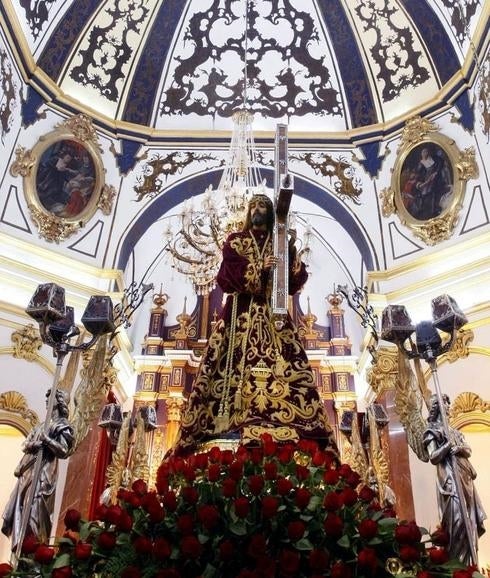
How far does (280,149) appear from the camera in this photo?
4.03 m

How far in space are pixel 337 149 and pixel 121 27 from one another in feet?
13.3

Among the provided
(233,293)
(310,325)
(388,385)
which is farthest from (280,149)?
(310,325)

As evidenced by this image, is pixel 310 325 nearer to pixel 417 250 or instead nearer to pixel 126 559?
pixel 417 250

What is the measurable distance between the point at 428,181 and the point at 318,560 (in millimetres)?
7604

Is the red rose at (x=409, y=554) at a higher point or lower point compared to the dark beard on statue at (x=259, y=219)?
lower

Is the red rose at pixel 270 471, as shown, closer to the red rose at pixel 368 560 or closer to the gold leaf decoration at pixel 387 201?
the red rose at pixel 368 560

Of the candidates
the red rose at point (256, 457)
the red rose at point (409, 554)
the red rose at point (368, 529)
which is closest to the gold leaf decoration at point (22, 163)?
the red rose at point (256, 457)

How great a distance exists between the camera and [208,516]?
6.01 feet

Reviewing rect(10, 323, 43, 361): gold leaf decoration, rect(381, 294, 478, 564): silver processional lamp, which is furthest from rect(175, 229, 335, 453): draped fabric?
rect(10, 323, 43, 361): gold leaf decoration

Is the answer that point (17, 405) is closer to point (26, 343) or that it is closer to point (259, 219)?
point (26, 343)

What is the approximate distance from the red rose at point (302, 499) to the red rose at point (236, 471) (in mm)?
227

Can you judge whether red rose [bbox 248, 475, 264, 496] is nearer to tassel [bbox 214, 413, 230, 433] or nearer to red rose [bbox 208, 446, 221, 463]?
red rose [bbox 208, 446, 221, 463]

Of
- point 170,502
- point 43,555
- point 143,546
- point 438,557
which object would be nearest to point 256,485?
point 170,502

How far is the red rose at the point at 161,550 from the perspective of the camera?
Result: 5.76 feet
